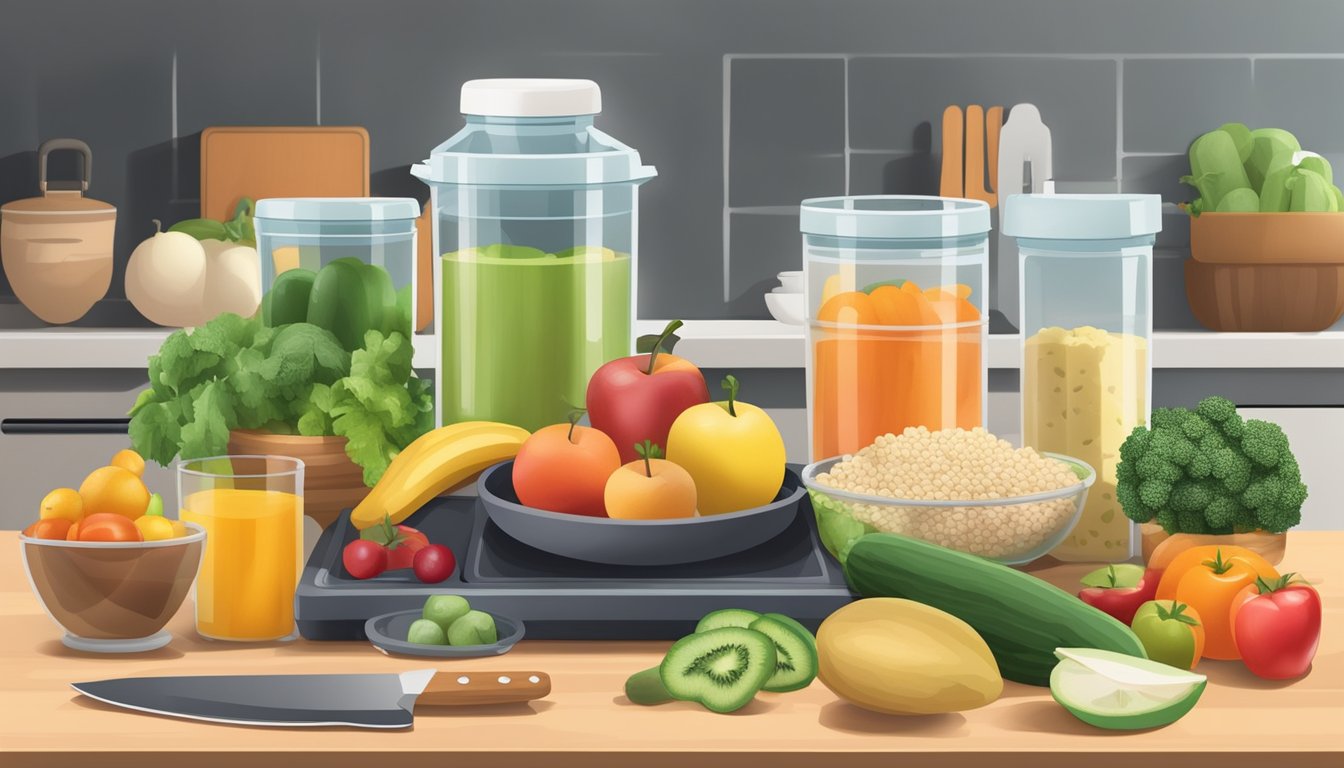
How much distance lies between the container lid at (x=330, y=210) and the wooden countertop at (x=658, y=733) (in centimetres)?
61

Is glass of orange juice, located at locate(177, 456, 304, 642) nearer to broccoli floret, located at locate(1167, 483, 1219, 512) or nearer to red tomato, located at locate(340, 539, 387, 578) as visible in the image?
red tomato, located at locate(340, 539, 387, 578)

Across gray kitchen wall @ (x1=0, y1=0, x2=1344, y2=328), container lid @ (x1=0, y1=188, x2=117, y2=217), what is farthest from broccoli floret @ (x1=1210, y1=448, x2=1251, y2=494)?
container lid @ (x1=0, y1=188, x2=117, y2=217)

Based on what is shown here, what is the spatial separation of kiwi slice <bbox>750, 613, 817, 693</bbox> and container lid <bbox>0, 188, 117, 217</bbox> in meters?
2.62

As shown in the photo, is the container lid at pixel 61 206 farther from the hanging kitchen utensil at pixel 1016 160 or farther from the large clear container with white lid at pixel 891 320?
the large clear container with white lid at pixel 891 320

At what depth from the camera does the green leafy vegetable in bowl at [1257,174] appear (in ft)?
10.7

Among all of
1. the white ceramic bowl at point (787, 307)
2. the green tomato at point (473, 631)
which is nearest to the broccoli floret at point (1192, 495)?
the green tomato at point (473, 631)

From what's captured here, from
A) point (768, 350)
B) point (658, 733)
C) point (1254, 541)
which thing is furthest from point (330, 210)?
point (768, 350)

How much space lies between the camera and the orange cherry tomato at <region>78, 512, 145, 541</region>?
108 centimetres

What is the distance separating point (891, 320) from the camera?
1396 mm

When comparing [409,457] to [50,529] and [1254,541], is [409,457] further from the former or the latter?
[1254,541]

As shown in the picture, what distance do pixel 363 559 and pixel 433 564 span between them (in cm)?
5

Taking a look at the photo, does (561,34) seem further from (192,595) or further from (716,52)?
(192,595)

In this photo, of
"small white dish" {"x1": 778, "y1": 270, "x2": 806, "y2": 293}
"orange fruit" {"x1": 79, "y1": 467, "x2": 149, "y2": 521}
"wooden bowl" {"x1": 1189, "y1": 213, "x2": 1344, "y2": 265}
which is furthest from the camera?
"small white dish" {"x1": 778, "y1": 270, "x2": 806, "y2": 293}

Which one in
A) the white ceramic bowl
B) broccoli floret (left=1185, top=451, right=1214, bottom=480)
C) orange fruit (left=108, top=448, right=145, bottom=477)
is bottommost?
broccoli floret (left=1185, top=451, right=1214, bottom=480)
